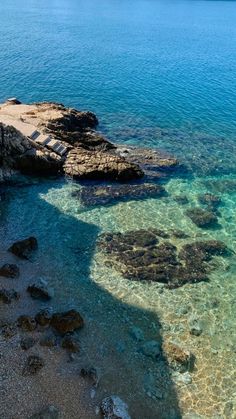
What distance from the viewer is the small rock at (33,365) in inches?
690

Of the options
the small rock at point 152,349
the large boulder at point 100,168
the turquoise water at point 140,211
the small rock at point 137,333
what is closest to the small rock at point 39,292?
the turquoise water at point 140,211

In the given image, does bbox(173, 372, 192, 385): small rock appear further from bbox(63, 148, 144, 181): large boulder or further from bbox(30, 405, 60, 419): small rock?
bbox(63, 148, 144, 181): large boulder

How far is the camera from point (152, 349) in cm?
1991

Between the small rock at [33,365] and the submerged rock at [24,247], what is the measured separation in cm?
802

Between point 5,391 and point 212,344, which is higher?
point 5,391

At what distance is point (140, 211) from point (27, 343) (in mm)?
15385

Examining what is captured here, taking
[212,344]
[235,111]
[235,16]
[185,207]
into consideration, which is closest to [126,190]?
[185,207]

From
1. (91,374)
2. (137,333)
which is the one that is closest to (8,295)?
(91,374)

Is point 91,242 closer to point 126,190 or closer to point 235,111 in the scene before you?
point 126,190

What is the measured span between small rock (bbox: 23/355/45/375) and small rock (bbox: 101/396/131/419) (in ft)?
11.0

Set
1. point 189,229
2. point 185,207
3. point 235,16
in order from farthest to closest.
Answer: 1. point 235,16
2. point 185,207
3. point 189,229

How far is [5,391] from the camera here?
16.5 meters

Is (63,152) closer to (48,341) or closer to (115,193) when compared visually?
(115,193)

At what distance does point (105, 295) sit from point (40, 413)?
8389 mm
